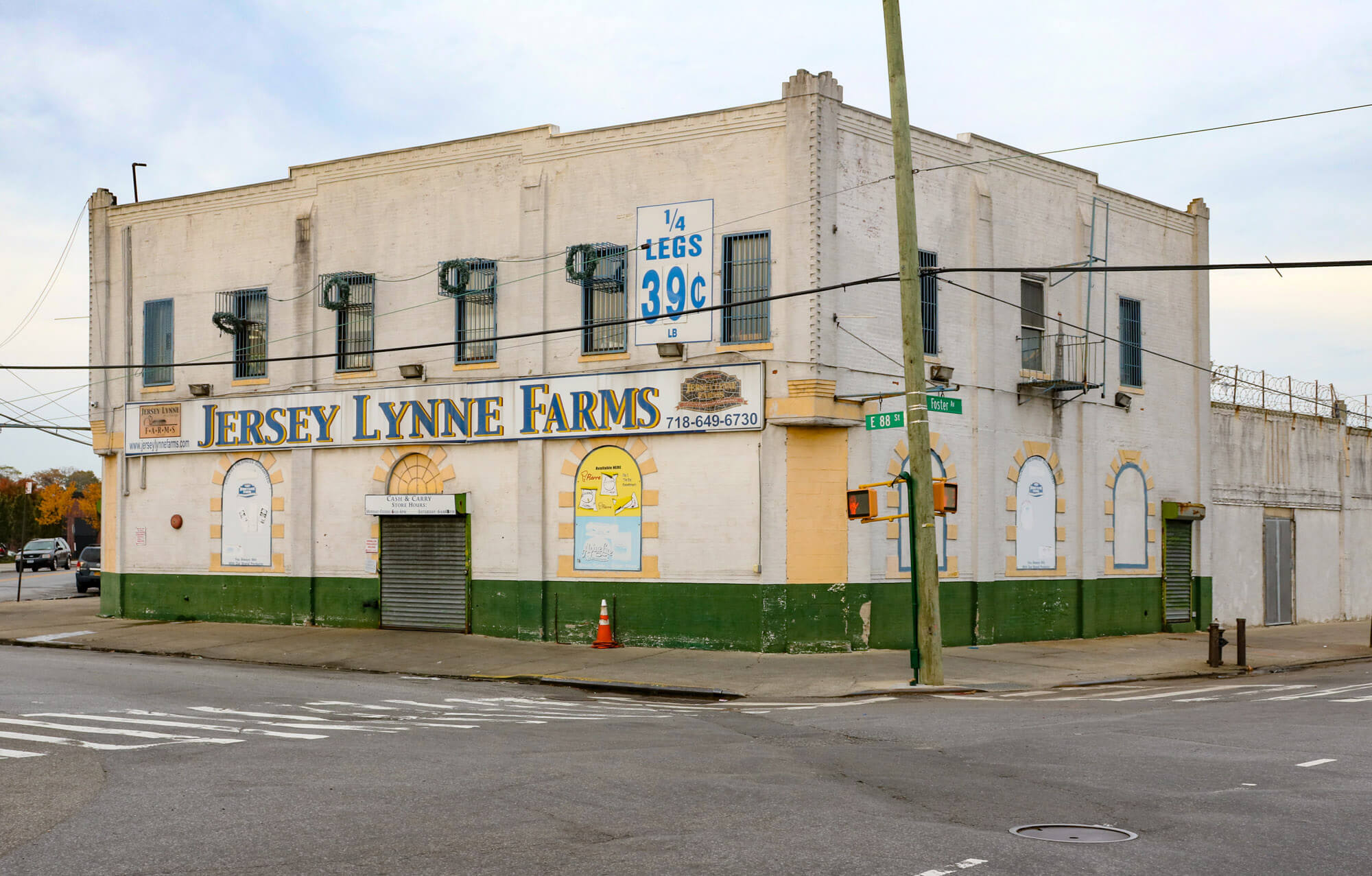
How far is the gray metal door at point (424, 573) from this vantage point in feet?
85.7

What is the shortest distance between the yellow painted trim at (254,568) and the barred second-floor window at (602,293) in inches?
348

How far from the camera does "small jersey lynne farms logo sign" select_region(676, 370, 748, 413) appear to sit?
23.1 m

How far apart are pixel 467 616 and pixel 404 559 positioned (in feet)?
6.76

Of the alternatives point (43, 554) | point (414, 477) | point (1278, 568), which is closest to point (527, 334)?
Answer: point (414, 477)

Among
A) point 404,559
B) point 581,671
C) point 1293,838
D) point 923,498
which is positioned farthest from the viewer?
point 404,559

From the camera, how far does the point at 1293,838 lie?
799 cm

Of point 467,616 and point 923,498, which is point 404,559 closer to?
point 467,616

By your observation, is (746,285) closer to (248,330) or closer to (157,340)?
(248,330)

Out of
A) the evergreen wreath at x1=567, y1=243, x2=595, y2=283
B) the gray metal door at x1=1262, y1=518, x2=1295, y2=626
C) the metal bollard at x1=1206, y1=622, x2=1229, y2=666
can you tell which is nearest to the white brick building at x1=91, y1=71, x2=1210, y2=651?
the evergreen wreath at x1=567, y1=243, x2=595, y2=283

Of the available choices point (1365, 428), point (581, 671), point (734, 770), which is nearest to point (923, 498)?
point (581, 671)

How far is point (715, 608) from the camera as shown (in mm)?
23250

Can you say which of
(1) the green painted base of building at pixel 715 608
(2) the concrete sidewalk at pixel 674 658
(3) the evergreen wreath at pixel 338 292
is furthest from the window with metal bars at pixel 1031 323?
(3) the evergreen wreath at pixel 338 292

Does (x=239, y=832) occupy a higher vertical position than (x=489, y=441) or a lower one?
lower

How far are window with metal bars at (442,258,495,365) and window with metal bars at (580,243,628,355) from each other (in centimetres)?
224
